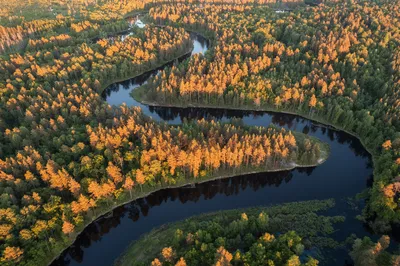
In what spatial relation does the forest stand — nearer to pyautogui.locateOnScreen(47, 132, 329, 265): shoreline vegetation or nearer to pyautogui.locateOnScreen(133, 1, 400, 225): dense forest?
pyautogui.locateOnScreen(47, 132, 329, 265): shoreline vegetation

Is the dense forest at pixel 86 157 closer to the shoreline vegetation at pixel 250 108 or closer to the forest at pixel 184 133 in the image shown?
the forest at pixel 184 133

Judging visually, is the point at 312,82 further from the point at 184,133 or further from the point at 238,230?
the point at 238,230

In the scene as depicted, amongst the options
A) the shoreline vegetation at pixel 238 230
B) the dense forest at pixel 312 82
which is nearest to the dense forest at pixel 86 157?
the shoreline vegetation at pixel 238 230

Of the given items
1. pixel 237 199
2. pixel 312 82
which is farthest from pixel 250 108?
pixel 237 199

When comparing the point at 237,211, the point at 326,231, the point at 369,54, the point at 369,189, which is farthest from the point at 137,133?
the point at 369,54

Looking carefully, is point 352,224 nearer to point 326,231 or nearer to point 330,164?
point 326,231
